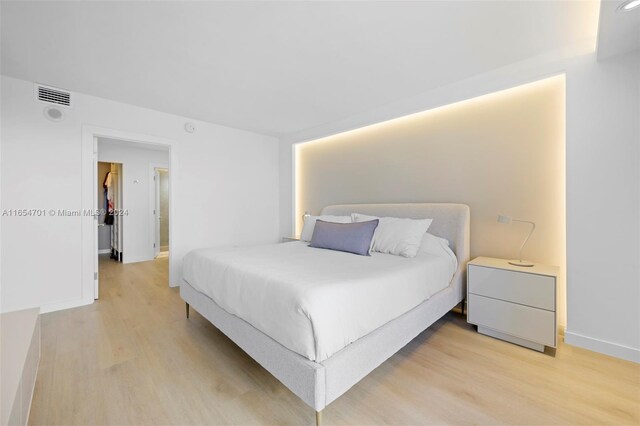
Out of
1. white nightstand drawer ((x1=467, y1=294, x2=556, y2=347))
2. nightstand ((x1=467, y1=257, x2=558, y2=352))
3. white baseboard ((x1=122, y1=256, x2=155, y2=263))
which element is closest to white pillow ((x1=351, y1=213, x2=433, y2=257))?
nightstand ((x1=467, y1=257, x2=558, y2=352))

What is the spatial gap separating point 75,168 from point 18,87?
87 cm

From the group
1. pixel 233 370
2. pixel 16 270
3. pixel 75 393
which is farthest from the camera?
pixel 16 270

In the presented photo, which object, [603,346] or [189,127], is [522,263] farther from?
[189,127]

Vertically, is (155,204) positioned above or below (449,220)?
above

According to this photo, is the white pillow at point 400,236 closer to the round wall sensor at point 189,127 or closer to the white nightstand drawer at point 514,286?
the white nightstand drawer at point 514,286

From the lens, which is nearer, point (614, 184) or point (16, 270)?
point (614, 184)

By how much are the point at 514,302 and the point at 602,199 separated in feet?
3.28

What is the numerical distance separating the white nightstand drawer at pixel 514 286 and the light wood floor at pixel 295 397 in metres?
0.39

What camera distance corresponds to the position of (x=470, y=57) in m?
2.28

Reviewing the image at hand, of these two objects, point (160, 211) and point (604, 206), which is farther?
point (160, 211)

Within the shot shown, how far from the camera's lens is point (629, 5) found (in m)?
1.44

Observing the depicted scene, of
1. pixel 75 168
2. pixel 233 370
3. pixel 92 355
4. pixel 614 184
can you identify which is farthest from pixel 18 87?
pixel 614 184

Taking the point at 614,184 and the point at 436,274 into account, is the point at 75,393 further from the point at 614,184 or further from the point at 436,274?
the point at 614,184

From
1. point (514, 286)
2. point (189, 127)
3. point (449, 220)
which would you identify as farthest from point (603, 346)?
point (189, 127)
